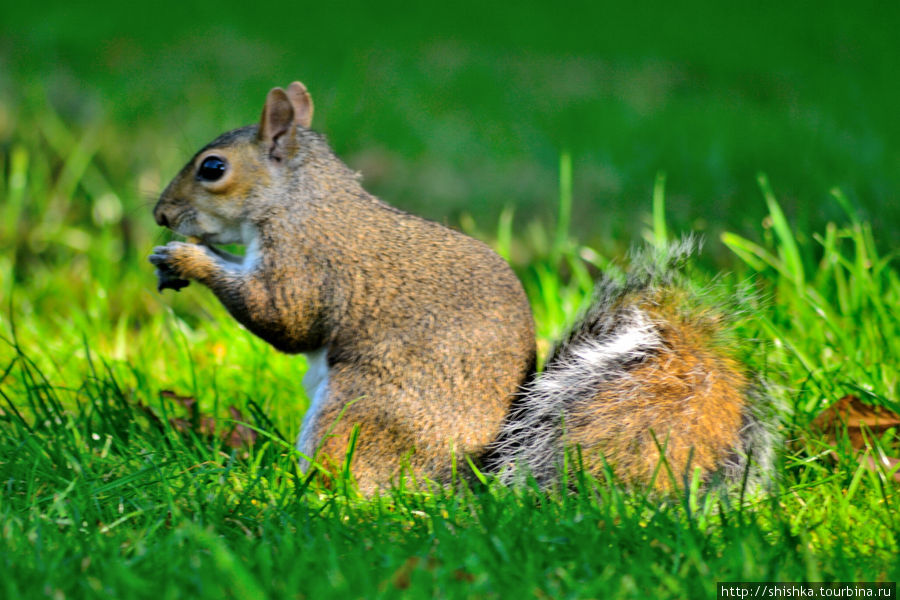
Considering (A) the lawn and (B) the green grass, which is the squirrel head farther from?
(B) the green grass

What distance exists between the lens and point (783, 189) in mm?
4129

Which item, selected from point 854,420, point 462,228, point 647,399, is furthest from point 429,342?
point 462,228

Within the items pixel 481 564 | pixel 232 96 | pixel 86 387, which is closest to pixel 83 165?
pixel 232 96

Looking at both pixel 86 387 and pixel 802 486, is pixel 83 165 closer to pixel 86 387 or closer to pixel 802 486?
pixel 86 387

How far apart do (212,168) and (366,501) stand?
888mm

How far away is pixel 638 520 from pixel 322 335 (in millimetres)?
869

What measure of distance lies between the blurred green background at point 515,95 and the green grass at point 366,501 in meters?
0.72

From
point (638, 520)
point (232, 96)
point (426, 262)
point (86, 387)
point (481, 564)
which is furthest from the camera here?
point (232, 96)

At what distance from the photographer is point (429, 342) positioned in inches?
86.4

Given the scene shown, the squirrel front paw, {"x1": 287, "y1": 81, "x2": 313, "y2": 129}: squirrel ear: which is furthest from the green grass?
{"x1": 287, "y1": 81, "x2": 313, "y2": 129}: squirrel ear

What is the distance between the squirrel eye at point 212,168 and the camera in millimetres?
2402

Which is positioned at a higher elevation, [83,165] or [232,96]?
[232,96]

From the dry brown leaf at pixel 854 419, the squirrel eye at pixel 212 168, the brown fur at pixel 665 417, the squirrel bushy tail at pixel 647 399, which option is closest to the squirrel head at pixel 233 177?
the squirrel eye at pixel 212 168

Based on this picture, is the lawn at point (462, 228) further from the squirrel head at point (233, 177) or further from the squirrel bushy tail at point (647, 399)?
the squirrel head at point (233, 177)
